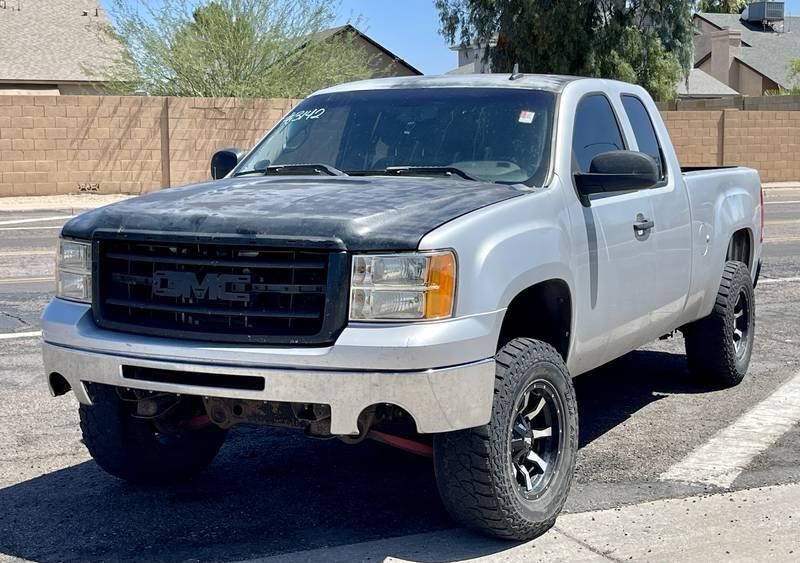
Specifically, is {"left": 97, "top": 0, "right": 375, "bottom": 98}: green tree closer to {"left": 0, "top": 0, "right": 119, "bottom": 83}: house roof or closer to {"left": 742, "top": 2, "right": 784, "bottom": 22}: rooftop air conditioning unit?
{"left": 0, "top": 0, "right": 119, "bottom": 83}: house roof

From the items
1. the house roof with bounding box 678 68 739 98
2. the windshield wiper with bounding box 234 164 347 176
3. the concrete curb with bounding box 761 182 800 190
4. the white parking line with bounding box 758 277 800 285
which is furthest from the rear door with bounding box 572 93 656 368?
the house roof with bounding box 678 68 739 98

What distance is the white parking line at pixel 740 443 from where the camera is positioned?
5.65 metres

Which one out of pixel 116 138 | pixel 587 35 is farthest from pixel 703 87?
pixel 116 138

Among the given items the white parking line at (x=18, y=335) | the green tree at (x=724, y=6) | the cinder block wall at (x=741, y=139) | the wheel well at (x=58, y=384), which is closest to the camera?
the wheel well at (x=58, y=384)

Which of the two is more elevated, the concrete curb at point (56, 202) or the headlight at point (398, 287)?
the headlight at point (398, 287)

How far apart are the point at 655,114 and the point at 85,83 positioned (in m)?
32.3

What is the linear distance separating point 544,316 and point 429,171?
88 cm

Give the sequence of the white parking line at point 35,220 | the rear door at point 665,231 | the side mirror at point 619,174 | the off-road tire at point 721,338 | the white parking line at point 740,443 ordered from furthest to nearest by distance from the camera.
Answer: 1. the white parking line at point 35,220
2. the off-road tire at point 721,338
3. the rear door at point 665,231
4. the white parking line at point 740,443
5. the side mirror at point 619,174

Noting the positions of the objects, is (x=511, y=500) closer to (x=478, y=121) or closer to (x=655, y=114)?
(x=478, y=121)

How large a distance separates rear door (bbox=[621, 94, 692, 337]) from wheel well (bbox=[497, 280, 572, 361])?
1012mm

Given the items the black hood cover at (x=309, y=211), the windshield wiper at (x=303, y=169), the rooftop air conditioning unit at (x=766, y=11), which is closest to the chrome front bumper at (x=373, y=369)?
the black hood cover at (x=309, y=211)

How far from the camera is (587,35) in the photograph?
1577 inches

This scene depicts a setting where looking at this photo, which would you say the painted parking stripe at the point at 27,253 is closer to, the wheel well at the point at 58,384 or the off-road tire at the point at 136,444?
the off-road tire at the point at 136,444

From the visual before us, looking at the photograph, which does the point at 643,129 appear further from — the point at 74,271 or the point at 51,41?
the point at 51,41
